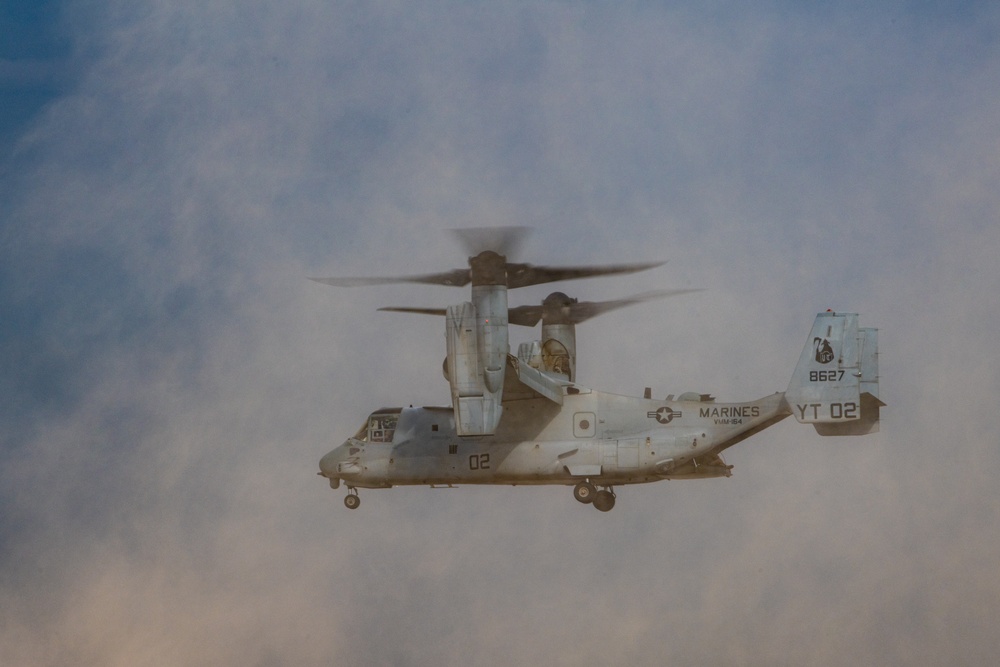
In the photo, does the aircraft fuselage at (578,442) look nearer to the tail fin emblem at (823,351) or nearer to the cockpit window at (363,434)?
the cockpit window at (363,434)

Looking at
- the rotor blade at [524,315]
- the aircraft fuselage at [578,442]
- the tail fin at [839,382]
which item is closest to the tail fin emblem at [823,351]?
the tail fin at [839,382]

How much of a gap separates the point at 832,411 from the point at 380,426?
11.6 meters

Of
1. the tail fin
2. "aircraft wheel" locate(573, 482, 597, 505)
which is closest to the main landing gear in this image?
"aircraft wheel" locate(573, 482, 597, 505)

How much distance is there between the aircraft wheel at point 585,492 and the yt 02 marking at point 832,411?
547 cm

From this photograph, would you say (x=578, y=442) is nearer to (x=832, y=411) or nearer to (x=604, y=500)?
(x=604, y=500)

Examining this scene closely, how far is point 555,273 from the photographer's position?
3938 cm

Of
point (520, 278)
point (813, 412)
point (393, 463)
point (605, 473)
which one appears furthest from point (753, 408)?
point (393, 463)

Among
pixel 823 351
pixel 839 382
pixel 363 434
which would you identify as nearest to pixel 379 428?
pixel 363 434

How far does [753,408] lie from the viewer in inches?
1538

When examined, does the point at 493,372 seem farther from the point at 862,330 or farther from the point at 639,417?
the point at 862,330

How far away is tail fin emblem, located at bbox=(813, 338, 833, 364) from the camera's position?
127 feet

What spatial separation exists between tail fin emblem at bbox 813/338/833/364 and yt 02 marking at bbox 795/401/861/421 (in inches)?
41.8

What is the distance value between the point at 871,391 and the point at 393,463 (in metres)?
12.2

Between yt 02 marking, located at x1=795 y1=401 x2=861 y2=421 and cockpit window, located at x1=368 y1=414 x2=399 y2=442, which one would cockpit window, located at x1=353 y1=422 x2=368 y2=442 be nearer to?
cockpit window, located at x1=368 y1=414 x2=399 y2=442
